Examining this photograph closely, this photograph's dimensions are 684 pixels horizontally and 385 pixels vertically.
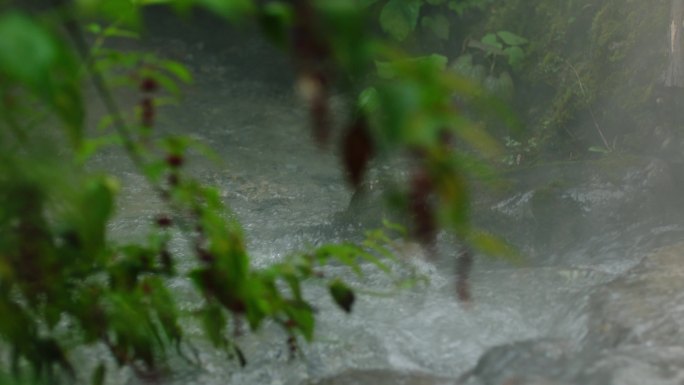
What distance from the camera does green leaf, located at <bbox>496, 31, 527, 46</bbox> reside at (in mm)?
5906

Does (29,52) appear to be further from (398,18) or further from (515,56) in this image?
(398,18)

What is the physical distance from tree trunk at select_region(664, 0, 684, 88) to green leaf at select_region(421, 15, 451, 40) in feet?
5.85

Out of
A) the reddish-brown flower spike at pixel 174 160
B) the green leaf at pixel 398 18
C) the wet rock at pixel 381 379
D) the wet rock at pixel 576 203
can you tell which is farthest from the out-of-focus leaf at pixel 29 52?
the green leaf at pixel 398 18

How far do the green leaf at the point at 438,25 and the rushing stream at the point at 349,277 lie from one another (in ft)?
Result: 3.11

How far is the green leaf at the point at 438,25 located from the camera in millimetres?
6281

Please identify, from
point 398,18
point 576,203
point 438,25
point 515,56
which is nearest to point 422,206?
point 576,203

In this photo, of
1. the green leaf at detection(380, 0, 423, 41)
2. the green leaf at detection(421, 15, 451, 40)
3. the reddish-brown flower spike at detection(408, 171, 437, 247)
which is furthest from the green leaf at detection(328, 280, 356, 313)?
the green leaf at detection(421, 15, 451, 40)

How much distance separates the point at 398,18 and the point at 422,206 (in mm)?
5191

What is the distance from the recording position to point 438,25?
6301 millimetres

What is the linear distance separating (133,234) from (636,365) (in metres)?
2.61

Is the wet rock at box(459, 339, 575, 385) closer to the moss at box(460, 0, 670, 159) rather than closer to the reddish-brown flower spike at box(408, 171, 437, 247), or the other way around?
the reddish-brown flower spike at box(408, 171, 437, 247)

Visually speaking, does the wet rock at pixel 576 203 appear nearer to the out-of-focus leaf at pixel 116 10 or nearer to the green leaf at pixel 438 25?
the green leaf at pixel 438 25

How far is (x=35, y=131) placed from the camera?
200 centimetres

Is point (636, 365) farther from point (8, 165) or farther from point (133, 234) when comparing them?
point (133, 234)
